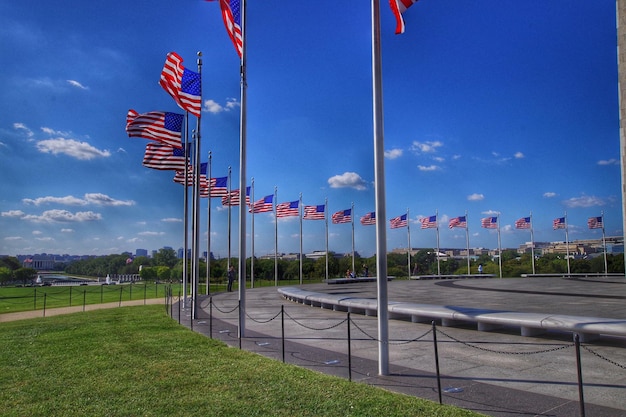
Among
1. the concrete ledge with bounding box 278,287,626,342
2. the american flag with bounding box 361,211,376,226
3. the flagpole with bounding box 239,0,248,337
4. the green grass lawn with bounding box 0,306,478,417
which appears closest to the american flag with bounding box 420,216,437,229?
the american flag with bounding box 361,211,376,226

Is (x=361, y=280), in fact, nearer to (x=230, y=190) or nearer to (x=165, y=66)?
(x=230, y=190)

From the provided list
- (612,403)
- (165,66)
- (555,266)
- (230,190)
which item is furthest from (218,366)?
(555,266)

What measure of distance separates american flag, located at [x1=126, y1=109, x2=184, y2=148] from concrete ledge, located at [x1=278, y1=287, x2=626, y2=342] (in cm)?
875

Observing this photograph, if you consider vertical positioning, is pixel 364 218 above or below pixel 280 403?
above

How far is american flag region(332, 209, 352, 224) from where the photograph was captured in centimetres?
3994

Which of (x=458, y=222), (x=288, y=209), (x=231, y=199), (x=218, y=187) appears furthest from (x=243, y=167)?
(x=458, y=222)

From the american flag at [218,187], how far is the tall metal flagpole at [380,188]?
20505mm

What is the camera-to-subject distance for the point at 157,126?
17.3 meters

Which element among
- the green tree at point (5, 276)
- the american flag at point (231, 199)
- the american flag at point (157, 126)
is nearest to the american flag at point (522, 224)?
the american flag at point (231, 199)

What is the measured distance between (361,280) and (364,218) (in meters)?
5.32

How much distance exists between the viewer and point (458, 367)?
26.9 ft

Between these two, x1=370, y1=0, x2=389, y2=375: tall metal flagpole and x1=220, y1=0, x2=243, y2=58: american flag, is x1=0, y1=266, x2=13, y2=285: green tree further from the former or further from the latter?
x1=370, y1=0, x2=389, y2=375: tall metal flagpole

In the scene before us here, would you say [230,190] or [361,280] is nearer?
[230,190]

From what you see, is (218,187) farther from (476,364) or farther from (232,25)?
(476,364)
